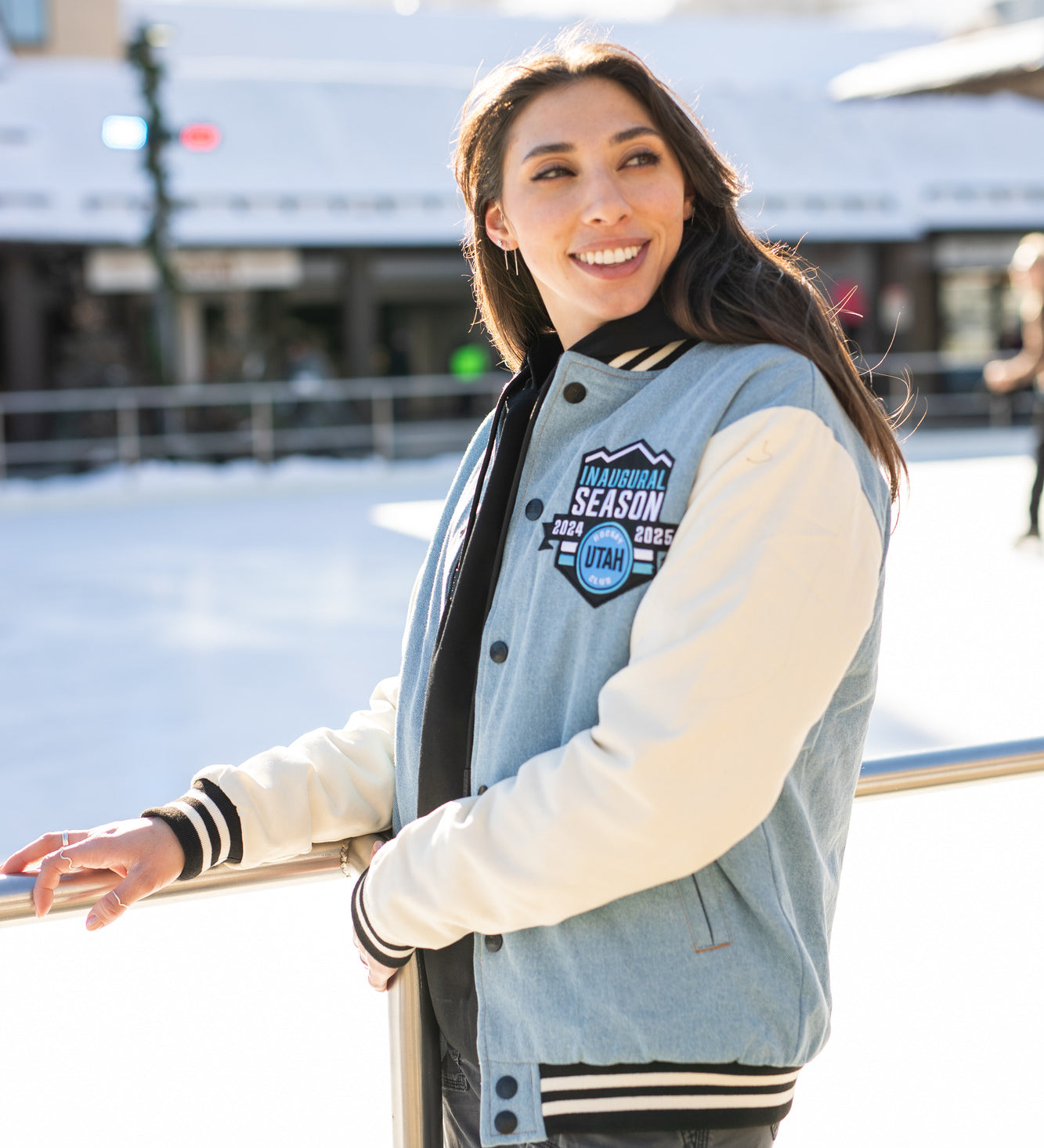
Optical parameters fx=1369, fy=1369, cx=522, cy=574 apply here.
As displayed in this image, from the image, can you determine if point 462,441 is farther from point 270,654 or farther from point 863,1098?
point 863,1098

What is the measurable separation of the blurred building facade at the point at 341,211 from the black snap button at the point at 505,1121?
11842mm

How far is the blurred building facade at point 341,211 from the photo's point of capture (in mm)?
13570

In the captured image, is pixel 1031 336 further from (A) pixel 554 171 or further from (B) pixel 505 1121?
(B) pixel 505 1121

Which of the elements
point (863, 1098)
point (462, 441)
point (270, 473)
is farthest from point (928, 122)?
point (863, 1098)

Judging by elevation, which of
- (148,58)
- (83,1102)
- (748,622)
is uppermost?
(148,58)

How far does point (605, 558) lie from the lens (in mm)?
980

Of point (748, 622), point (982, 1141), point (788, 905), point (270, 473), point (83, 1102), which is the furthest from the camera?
point (270, 473)

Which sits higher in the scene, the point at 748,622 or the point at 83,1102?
the point at 748,622

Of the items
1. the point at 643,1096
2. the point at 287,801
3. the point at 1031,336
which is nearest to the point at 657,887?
the point at 643,1096

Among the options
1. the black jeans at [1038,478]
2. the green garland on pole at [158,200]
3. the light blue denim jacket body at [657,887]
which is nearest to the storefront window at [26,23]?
the green garland on pole at [158,200]

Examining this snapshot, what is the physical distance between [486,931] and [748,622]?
0.29 m

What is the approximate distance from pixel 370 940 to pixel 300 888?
6.78ft

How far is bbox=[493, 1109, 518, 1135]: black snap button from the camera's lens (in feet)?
3.27

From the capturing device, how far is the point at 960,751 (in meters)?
1.39
